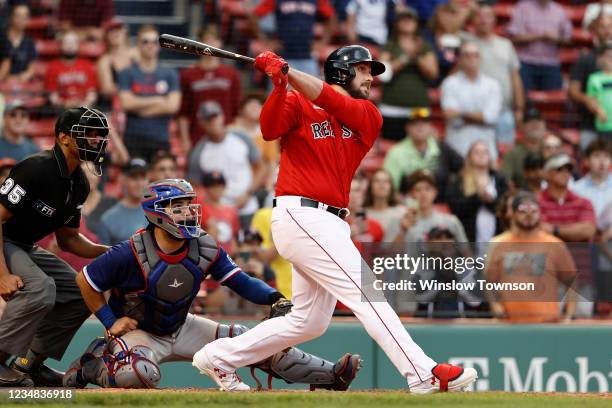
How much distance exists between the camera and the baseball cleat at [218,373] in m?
6.62

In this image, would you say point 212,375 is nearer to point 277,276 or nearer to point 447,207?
point 277,276

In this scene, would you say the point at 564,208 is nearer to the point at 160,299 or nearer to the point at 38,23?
the point at 160,299

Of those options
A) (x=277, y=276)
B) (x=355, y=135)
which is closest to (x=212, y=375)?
(x=355, y=135)

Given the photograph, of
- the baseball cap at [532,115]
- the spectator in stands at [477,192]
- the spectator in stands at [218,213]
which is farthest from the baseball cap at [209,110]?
the baseball cap at [532,115]

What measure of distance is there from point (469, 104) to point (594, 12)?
220 cm

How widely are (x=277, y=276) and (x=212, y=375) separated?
296 cm

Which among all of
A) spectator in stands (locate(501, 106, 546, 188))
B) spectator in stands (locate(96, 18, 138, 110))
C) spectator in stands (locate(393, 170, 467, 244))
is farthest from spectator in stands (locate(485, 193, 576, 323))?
spectator in stands (locate(96, 18, 138, 110))

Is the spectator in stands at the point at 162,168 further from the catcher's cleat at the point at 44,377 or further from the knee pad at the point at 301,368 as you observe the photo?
the knee pad at the point at 301,368

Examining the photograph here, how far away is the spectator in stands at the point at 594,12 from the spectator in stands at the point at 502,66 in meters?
1.01

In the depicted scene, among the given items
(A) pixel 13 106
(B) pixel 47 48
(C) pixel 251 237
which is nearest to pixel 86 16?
(B) pixel 47 48

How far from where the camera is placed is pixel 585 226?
1044 centimetres

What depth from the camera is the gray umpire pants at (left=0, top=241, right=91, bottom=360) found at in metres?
6.70

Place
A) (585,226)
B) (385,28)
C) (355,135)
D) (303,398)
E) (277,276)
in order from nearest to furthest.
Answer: (303,398) → (355,135) → (277,276) → (585,226) → (385,28)

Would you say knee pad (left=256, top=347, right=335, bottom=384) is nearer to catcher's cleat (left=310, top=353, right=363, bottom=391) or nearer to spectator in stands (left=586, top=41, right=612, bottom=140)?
catcher's cleat (left=310, top=353, right=363, bottom=391)
